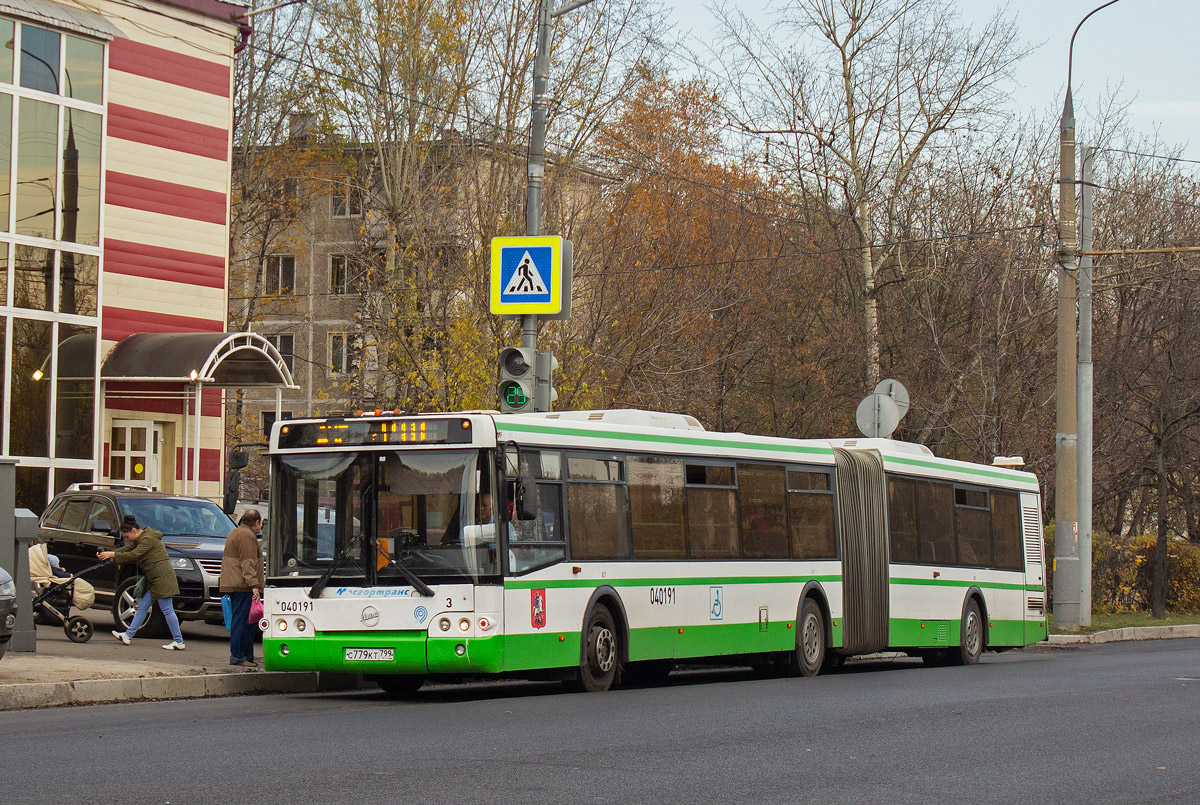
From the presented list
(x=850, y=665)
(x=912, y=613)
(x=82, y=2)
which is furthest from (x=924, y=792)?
(x=82, y=2)

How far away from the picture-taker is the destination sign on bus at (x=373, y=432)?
14.2 m

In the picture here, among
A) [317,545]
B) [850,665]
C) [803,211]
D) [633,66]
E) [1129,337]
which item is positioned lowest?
[850,665]

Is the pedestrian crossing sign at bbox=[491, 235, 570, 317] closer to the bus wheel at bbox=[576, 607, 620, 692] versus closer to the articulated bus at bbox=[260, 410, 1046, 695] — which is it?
the articulated bus at bbox=[260, 410, 1046, 695]

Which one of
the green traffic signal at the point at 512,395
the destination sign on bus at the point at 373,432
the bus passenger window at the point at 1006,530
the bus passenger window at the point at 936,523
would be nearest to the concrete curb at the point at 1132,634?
the bus passenger window at the point at 1006,530

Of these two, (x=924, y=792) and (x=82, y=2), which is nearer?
(x=924, y=792)

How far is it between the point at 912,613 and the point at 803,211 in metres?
21.0

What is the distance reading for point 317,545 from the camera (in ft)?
47.5

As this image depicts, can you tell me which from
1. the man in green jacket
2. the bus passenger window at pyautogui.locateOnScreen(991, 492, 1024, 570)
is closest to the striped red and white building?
the man in green jacket

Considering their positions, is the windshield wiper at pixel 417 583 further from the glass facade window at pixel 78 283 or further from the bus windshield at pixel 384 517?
the glass facade window at pixel 78 283

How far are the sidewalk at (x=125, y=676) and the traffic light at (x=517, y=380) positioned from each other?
3410mm

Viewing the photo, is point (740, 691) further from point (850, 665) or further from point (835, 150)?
point (835, 150)

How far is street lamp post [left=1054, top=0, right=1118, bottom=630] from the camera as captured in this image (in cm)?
2617

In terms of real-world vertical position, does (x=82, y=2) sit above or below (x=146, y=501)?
above

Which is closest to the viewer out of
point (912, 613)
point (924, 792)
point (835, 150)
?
point (924, 792)
